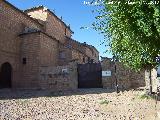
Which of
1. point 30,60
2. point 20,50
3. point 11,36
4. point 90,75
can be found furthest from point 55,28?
point 90,75

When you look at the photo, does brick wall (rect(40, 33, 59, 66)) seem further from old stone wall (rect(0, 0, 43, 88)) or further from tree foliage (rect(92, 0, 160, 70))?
tree foliage (rect(92, 0, 160, 70))

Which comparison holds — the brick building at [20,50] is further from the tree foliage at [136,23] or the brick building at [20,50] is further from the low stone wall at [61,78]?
the tree foliage at [136,23]

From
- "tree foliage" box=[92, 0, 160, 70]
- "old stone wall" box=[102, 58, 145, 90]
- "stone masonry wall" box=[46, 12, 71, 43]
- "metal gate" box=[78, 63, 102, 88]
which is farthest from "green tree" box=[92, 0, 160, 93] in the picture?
"stone masonry wall" box=[46, 12, 71, 43]

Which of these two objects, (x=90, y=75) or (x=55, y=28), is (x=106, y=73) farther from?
(x=55, y=28)

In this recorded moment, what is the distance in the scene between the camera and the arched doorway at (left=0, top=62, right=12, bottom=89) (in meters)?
26.7

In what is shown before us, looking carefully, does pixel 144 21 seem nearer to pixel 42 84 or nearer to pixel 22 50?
pixel 42 84

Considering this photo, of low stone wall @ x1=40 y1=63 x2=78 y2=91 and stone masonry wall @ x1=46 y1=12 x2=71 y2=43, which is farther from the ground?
stone masonry wall @ x1=46 y1=12 x2=71 y2=43

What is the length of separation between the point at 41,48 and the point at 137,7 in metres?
21.2

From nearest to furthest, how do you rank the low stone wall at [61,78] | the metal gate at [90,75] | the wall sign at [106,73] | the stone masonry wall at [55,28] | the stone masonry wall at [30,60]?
the wall sign at [106,73] < the low stone wall at [61,78] < the metal gate at [90,75] < the stone masonry wall at [30,60] < the stone masonry wall at [55,28]

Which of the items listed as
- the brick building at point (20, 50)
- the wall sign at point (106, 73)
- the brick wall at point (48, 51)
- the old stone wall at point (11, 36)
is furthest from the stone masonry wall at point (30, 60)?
the wall sign at point (106, 73)

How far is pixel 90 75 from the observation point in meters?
25.8

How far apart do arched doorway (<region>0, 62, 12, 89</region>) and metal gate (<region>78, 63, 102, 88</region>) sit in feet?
24.0

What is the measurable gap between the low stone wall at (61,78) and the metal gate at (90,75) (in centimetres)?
80

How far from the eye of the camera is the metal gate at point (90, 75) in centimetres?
2550
